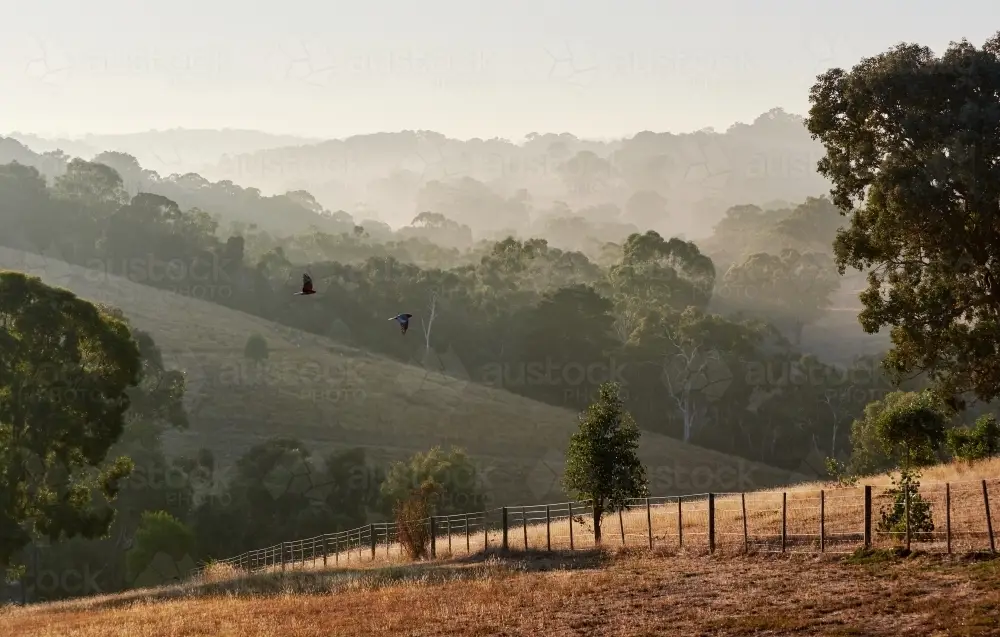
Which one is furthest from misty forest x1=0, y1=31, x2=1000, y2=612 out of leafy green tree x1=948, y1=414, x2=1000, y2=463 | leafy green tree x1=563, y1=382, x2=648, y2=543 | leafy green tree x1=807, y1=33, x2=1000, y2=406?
leafy green tree x1=563, y1=382, x2=648, y2=543

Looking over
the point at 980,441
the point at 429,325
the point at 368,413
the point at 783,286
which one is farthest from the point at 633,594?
the point at 783,286

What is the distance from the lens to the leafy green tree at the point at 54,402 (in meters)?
48.8

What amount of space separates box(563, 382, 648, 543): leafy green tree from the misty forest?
30.0ft

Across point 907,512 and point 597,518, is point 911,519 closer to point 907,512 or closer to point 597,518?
point 907,512

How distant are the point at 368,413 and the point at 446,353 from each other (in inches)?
887

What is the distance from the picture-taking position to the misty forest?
128ft

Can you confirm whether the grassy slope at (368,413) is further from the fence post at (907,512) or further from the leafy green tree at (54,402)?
the fence post at (907,512)

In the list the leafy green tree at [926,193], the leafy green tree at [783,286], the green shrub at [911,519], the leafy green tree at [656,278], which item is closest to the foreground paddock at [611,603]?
the green shrub at [911,519]

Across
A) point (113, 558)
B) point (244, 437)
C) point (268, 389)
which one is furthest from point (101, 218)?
point (113, 558)

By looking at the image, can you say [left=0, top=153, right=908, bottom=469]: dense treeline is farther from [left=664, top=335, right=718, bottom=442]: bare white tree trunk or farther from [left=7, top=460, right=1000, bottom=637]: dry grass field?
[left=7, top=460, right=1000, bottom=637]: dry grass field

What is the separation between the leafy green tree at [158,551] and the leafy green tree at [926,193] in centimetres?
4377

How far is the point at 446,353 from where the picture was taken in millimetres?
125312

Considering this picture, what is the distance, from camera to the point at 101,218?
149000 mm

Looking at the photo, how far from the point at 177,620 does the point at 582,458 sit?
54.6ft
